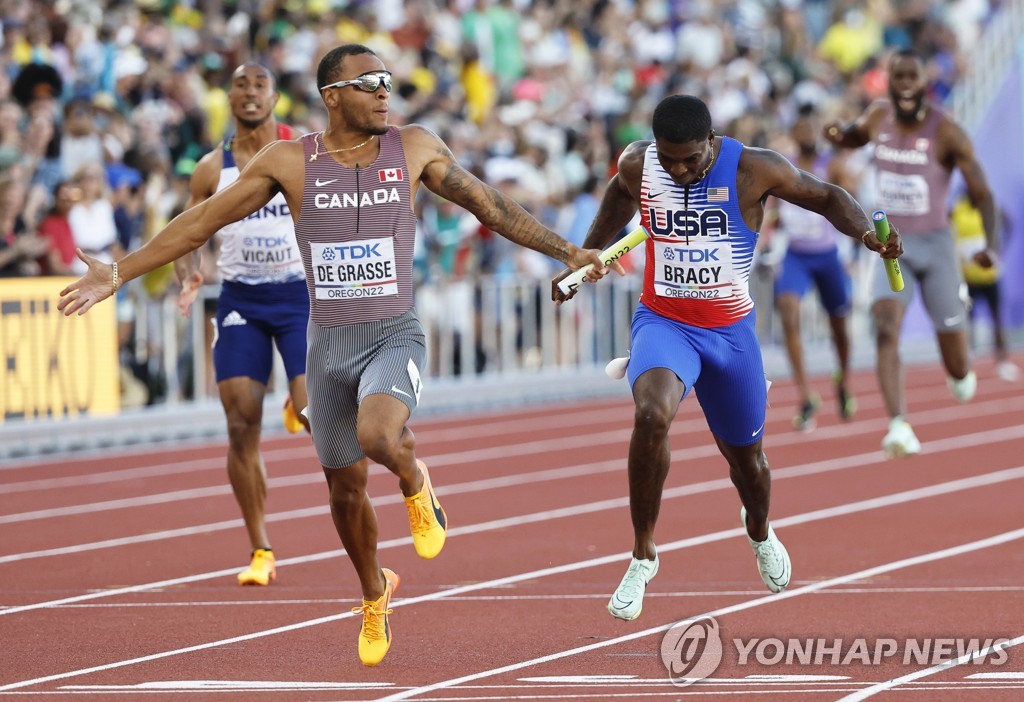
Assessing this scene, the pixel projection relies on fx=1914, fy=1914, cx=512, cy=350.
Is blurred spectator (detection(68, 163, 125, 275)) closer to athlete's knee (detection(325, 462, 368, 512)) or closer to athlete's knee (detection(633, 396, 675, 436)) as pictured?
athlete's knee (detection(325, 462, 368, 512))

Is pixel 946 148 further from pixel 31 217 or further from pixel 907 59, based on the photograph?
pixel 31 217

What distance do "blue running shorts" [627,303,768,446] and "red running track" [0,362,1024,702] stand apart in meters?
Result: 0.86

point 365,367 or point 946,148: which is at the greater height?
point 946,148

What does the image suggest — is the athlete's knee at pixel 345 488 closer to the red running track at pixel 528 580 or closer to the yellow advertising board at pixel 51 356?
the red running track at pixel 528 580

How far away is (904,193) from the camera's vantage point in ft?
42.8

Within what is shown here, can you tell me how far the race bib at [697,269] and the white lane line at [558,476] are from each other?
14.5ft

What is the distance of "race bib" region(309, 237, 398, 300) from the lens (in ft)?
24.0

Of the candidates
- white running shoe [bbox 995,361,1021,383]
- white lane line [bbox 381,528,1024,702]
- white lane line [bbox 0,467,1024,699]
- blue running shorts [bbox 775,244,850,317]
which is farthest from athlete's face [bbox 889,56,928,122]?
white running shoe [bbox 995,361,1021,383]

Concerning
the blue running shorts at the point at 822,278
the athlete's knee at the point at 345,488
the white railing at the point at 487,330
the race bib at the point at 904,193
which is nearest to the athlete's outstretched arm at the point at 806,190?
the athlete's knee at the point at 345,488

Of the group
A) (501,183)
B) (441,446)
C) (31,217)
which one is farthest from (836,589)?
(501,183)

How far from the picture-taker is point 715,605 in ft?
28.2

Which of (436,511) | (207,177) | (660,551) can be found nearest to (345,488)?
(436,511)

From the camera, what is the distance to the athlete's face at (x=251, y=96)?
9625 mm

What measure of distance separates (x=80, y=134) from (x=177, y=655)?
9.71 m
